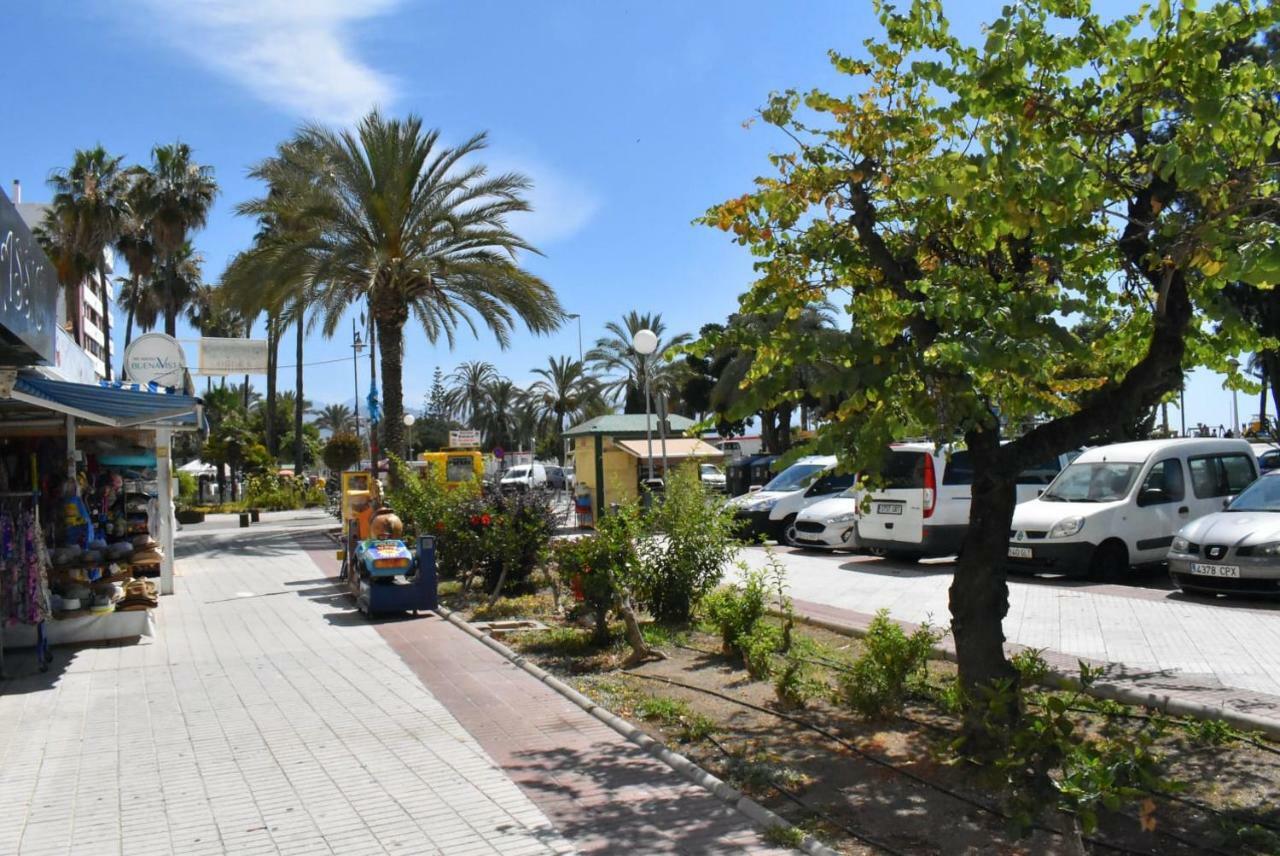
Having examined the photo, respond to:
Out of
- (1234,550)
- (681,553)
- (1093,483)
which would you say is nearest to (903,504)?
(1093,483)

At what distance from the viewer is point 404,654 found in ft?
31.5

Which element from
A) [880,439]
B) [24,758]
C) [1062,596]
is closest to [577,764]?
[880,439]

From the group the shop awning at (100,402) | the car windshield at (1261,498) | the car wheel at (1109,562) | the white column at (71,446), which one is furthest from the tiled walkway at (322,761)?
the car windshield at (1261,498)

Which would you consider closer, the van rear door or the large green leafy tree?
the large green leafy tree

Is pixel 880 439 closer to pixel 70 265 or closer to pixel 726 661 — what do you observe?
pixel 726 661

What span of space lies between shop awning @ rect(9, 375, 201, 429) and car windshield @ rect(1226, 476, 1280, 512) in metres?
11.4

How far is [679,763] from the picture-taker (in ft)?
19.2

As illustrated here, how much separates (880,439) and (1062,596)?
7478mm

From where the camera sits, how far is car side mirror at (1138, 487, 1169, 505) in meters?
12.9

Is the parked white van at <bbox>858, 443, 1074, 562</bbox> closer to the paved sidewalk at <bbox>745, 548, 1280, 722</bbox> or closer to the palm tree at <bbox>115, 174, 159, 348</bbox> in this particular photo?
the paved sidewalk at <bbox>745, 548, 1280, 722</bbox>

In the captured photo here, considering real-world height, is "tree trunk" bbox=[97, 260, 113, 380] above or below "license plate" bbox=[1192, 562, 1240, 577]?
above

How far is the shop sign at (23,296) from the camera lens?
767 centimetres

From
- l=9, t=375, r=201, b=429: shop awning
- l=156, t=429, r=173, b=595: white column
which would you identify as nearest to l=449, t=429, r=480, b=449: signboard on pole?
l=156, t=429, r=173, b=595: white column

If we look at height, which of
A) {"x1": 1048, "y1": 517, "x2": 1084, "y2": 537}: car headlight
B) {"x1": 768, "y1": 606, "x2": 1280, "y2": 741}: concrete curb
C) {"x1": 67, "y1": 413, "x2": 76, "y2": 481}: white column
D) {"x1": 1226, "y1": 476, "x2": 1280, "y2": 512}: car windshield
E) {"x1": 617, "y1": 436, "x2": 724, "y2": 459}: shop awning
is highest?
{"x1": 617, "y1": 436, "x2": 724, "y2": 459}: shop awning
